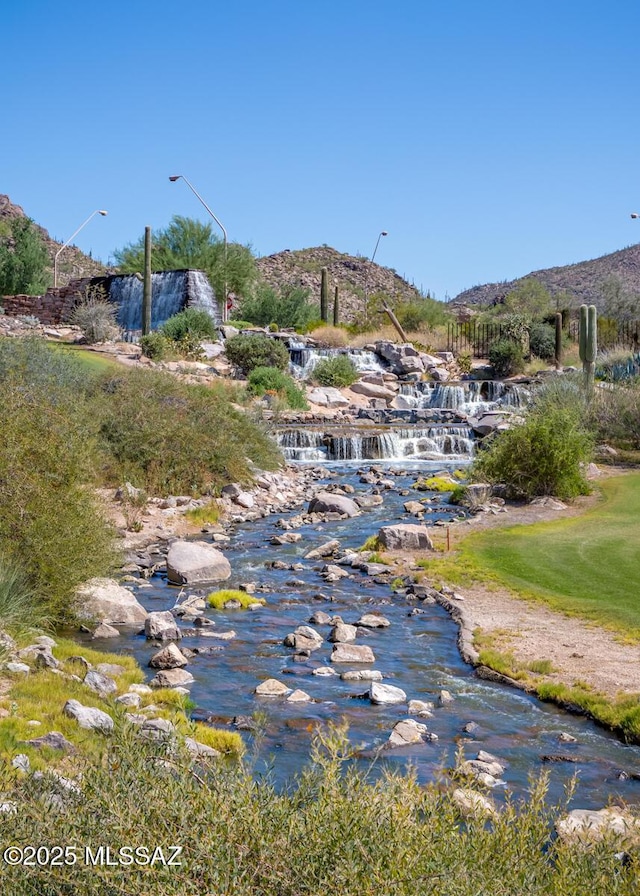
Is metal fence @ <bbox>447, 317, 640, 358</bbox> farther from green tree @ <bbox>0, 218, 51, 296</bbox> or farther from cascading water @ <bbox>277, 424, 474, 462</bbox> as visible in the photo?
green tree @ <bbox>0, 218, 51, 296</bbox>

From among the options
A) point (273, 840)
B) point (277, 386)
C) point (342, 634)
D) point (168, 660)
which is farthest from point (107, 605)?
point (277, 386)

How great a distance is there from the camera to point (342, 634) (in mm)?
9898

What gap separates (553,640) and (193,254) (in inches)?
1799

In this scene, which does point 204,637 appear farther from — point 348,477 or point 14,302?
point 14,302

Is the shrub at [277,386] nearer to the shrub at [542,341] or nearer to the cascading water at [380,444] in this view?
the cascading water at [380,444]

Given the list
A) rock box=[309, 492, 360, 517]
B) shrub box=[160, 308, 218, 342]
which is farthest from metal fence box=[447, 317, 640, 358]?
rock box=[309, 492, 360, 517]

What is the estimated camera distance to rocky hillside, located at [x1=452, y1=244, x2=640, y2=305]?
312ft

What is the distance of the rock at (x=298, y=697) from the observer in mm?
7988

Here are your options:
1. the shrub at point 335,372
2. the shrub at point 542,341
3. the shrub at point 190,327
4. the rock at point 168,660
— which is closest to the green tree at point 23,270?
the shrub at point 190,327

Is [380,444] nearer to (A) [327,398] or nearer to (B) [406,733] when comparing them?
(A) [327,398]

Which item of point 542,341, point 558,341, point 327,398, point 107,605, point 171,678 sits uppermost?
point 542,341

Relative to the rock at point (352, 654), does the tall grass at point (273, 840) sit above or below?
above

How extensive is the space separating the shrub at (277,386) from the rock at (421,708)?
23.1 metres

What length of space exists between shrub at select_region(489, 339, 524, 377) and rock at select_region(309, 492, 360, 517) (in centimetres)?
2428
